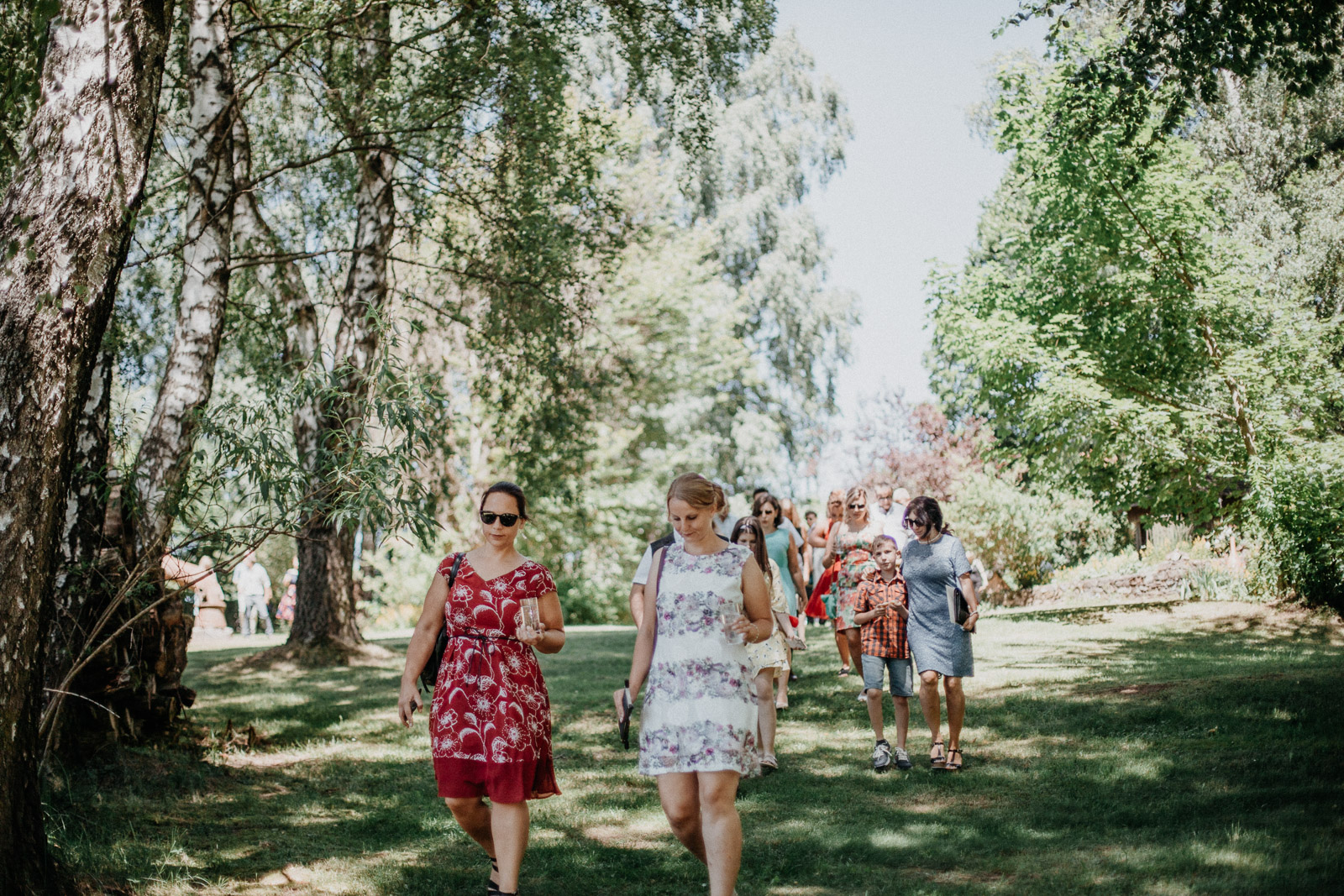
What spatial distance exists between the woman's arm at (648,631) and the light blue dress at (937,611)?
308cm

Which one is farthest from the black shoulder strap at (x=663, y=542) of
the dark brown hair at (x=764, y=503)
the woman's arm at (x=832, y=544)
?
the woman's arm at (x=832, y=544)

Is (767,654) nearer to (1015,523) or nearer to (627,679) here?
(627,679)

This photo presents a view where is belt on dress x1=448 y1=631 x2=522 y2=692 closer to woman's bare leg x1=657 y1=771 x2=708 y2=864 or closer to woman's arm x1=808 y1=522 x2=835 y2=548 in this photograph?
woman's bare leg x1=657 y1=771 x2=708 y2=864

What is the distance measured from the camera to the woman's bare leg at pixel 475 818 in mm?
5016

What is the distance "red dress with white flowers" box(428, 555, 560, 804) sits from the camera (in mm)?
4945

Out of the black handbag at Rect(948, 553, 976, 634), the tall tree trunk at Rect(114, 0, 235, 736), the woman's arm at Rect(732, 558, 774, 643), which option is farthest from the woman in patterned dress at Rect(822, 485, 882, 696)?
the tall tree trunk at Rect(114, 0, 235, 736)

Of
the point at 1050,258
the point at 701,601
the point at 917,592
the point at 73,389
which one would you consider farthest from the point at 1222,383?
the point at 73,389

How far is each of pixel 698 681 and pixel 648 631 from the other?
401 millimetres

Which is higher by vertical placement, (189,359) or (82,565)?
(189,359)

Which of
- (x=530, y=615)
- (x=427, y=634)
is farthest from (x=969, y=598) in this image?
(x=427, y=634)

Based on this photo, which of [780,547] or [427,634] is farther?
[780,547]

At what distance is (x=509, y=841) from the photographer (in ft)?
16.1

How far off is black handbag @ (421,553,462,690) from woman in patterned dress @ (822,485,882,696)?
469 cm

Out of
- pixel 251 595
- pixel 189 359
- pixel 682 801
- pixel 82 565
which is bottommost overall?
pixel 682 801
